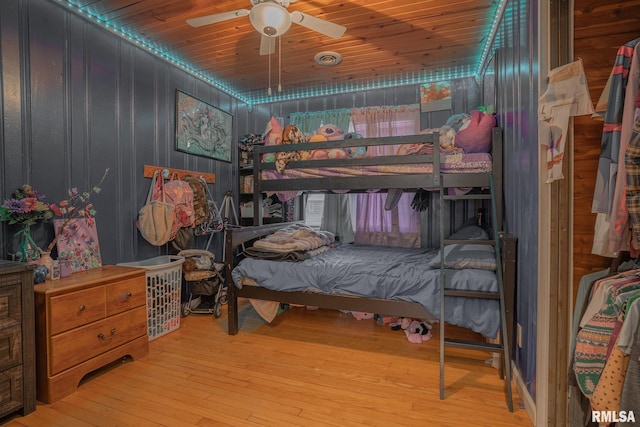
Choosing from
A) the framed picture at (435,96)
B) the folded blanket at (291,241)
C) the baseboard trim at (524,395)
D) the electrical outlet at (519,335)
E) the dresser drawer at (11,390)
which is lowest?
the baseboard trim at (524,395)

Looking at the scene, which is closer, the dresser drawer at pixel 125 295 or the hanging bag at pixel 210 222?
the dresser drawer at pixel 125 295

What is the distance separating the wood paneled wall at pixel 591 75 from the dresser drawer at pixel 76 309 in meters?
2.73

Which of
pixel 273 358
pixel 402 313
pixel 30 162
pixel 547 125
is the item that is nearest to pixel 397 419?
pixel 402 313

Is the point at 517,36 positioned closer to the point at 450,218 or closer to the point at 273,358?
the point at 450,218

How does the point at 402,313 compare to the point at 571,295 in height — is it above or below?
below

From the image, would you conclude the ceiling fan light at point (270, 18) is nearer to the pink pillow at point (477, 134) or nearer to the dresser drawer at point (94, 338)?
the pink pillow at point (477, 134)

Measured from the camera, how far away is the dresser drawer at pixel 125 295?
2057mm

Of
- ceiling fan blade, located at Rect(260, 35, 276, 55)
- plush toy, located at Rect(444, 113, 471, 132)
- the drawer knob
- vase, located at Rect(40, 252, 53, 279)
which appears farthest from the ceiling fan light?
the drawer knob

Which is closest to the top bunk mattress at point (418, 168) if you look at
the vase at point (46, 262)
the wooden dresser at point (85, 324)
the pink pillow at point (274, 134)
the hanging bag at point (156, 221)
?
the pink pillow at point (274, 134)

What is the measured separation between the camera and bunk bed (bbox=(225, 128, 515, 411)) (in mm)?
1921

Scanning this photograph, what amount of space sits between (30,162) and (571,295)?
3.30 metres

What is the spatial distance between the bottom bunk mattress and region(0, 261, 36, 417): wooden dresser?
130 centimetres

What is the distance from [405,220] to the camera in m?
3.69

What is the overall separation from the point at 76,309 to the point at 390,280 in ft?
6.74
